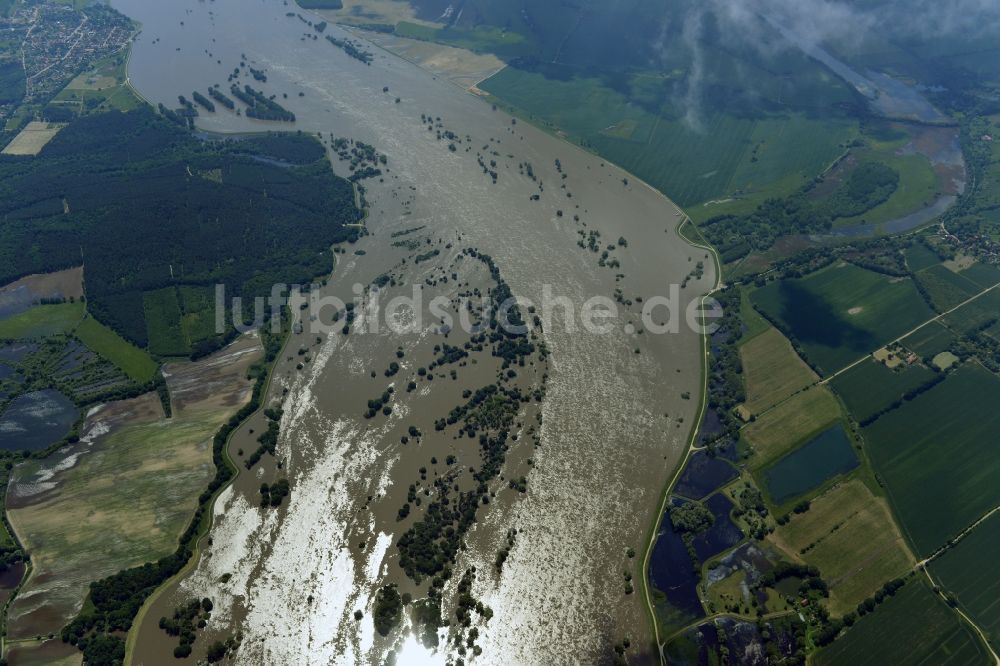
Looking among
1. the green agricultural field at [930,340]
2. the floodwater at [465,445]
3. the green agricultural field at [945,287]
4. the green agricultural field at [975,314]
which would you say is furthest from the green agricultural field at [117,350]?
the green agricultural field at [945,287]

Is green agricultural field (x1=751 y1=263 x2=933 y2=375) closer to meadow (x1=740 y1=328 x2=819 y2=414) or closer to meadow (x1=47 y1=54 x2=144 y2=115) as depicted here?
meadow (x1=740 y1=328 x2=819 y2=414)

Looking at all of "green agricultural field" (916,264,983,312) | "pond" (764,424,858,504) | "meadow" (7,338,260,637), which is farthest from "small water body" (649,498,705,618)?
"green agricultural field" (916,264,983,312)

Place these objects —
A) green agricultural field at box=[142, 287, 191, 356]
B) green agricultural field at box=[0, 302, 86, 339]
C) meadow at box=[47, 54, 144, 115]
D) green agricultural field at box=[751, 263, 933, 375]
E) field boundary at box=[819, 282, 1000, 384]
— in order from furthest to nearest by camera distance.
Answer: meadow at box=[47, 54, 144, 115] → green agricultural field at box=[0, 302, 86, 339] → green agricultural field at box=[751, 263, 933, 375] → green agricultural field at box=[142, 287, 191, 356] → field boundary at box=[819, 282, 1000, 384]

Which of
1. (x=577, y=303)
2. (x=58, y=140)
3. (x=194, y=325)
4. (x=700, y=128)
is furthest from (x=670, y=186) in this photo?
(x=58, y=140)

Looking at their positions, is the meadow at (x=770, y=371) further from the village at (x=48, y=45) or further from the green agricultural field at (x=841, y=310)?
the village at (x=48, y=45)

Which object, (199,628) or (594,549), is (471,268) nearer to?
(594,549)
